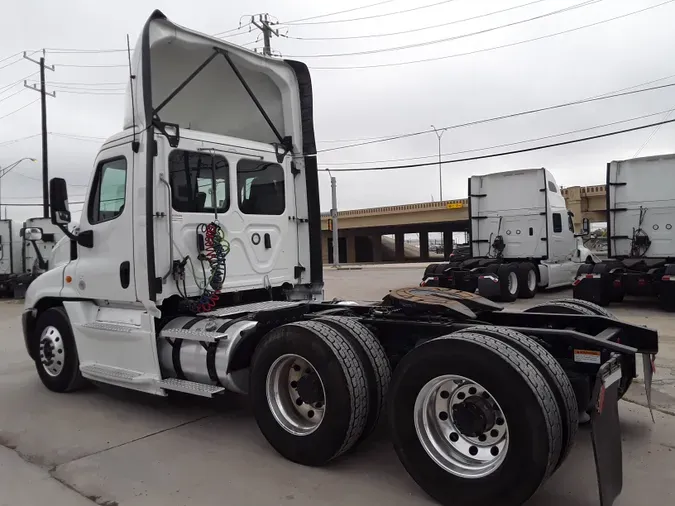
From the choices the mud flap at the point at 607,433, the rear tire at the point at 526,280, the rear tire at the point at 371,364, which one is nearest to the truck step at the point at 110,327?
the rear tire at the point at 371,364

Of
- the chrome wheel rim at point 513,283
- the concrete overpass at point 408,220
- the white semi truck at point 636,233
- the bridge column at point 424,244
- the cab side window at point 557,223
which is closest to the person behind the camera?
the white semi truck at point 636,233

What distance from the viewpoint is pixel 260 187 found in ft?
20.0

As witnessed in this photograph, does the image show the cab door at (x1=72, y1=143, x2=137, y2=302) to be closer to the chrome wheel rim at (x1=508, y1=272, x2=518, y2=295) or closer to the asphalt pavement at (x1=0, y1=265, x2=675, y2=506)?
the asphalt pavement at (x1=0, y1=265, x2=675, y2=506)

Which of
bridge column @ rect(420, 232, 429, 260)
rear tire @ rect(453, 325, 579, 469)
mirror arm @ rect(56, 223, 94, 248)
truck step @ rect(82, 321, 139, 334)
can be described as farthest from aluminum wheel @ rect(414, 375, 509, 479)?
bridge column @ rect(420, 232, 429, 260)

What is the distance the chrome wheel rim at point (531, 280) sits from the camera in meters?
14.7

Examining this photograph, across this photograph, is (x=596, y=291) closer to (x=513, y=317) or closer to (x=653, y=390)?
(x=653, y=390)

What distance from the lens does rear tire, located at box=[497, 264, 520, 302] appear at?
14000mm

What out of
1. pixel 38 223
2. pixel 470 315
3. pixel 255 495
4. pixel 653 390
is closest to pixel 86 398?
pixel 255 495

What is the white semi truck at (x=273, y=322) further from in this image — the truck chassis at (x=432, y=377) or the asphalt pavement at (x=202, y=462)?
the asphalt pavement at (x=202, y=462)

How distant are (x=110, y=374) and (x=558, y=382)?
412 cm

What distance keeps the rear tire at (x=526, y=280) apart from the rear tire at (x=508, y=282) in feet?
0.34

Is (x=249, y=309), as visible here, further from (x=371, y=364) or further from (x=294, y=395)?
(x=371, y=364)

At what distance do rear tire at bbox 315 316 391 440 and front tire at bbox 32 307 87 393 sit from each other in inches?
137

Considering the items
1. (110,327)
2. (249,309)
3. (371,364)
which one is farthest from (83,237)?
(371,364)
